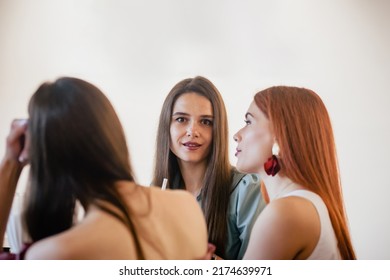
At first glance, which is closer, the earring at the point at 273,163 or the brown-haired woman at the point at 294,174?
the brown-haired woman at the point at 294,174

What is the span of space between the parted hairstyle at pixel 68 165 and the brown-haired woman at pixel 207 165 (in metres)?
0.23

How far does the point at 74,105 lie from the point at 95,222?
15.5 inches

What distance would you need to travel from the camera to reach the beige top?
149 centimetres

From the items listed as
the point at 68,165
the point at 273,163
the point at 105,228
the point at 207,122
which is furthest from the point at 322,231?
the point at 68,165

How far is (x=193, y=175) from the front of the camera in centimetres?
181

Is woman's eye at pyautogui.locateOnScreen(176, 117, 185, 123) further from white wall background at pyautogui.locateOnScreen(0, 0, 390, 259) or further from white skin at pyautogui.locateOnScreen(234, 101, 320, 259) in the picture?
white skin at pyautogui.locateOnScreen(234, 101, 320, 259)

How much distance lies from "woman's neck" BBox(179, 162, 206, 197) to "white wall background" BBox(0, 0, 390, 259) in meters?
0.13

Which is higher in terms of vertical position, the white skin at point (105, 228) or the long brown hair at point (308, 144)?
the long brown hair at point (308, 144)

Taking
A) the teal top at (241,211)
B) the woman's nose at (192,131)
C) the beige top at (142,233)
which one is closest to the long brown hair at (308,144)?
the teal top at (241,211)

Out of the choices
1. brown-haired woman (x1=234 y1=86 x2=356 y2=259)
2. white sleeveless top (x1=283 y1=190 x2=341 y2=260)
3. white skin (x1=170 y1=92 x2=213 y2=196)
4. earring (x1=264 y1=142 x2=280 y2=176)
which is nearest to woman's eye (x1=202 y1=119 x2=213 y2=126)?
white skin (x1=170 y1=92 x2=213 y2=196)

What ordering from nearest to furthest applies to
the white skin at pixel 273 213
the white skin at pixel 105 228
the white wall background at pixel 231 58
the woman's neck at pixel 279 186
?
the white skin at pixel 105 228
the white skin at pixel 273 213
the woman's neck at pixel 279 186
the white wall background at pixel 231 58

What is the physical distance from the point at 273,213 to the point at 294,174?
0.56 feet

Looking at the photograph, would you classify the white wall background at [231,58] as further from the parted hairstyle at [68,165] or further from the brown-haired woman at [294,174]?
the parted hairstyle at [68,165]

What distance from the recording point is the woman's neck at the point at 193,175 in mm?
1801
